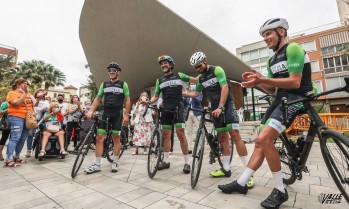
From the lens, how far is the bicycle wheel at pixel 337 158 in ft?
5.75

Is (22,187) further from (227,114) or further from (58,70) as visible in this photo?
(58,70)

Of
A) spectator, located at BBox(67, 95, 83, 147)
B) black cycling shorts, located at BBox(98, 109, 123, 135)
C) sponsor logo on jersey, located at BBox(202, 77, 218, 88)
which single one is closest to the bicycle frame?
sponsor logo on jersey, located at BBox(202, 77, 218, 88)

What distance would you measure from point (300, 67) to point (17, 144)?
6.28 m

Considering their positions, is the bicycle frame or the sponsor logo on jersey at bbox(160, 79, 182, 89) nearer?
the bicycle frame

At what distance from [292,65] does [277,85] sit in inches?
10.1

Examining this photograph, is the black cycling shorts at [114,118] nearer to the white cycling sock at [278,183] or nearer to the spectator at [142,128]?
the spectator at [142,128]

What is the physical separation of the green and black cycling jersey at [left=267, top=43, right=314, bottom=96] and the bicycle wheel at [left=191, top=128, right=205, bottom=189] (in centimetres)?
126

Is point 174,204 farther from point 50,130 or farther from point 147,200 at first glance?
point 50,130

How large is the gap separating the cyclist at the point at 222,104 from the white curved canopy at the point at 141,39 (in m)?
8.07

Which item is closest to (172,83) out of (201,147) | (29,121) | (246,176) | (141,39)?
(201,147)

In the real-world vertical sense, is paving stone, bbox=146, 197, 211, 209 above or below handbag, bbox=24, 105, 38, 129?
below

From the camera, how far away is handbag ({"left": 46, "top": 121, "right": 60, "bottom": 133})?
17.5 ft

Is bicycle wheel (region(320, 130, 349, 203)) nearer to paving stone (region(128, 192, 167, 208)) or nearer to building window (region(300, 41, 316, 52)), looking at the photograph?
paving stone (region(128, 192, 167, 208))

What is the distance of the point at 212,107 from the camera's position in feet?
11.2
